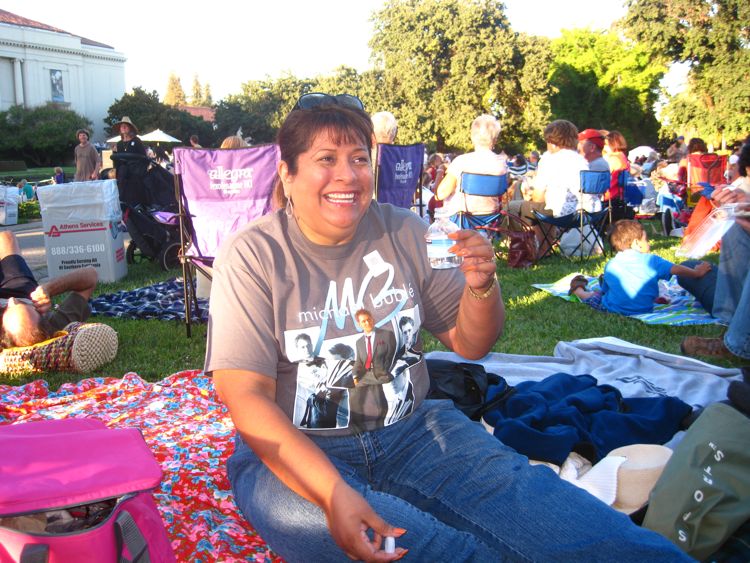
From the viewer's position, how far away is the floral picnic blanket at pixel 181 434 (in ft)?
7.83

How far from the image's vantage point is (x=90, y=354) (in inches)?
176

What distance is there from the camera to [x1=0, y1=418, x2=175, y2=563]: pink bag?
1.53 metres

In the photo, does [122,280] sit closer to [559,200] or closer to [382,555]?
[559,200]

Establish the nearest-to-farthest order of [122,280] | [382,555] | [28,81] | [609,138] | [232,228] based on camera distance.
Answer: [382,555], [232,228], [122,280], [609,138], [28,81]

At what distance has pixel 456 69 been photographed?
3825cm

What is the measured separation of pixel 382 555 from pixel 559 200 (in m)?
7.14

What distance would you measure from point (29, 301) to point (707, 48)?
26867 millimetres

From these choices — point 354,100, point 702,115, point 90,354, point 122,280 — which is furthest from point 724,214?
point 702,115

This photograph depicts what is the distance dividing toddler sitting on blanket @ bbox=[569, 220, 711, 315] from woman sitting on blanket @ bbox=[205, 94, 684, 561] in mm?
3699

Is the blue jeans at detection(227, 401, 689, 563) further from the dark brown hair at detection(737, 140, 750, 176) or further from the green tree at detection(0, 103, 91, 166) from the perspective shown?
the green tree at detection(0, 103, 91, 166)

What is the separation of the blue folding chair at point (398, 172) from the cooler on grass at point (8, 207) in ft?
38.2

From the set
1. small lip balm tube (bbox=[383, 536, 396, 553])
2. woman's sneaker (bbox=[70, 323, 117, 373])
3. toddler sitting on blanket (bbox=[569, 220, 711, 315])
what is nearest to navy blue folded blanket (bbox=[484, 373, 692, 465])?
small lip balm tube (bbox=[383, 536, 396, 553])

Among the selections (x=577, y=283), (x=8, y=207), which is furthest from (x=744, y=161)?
(x=8, y=207)

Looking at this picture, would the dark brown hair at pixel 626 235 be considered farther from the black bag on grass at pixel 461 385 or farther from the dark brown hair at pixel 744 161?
the black bag on grass at pixel 461 385
